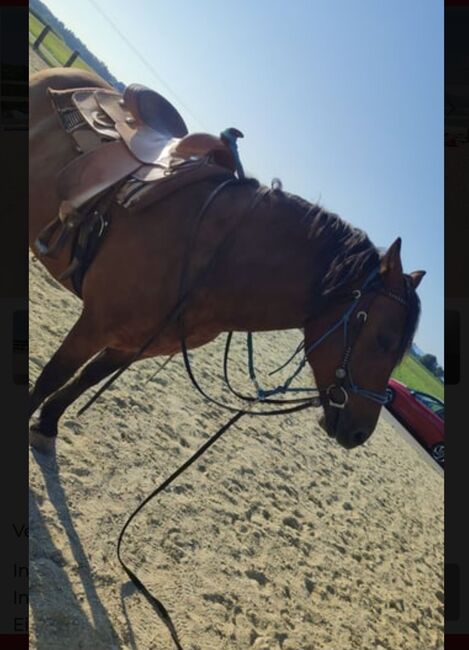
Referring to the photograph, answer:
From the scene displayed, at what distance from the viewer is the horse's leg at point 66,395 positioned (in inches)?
93.8

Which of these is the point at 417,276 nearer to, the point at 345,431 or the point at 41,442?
the point at 345,431

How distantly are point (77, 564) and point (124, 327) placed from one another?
849 millimetres

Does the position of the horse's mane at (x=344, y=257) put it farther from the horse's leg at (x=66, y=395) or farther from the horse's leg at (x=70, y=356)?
the horse's leg at (x=66, y=395)

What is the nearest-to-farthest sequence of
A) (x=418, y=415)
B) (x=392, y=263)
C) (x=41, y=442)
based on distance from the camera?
(x=392, y=263), (x=41, y=442), (x=418, y=415)

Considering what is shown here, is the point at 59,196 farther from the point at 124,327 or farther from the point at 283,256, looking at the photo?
the point at 283,256

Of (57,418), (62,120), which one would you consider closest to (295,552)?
(57,418)

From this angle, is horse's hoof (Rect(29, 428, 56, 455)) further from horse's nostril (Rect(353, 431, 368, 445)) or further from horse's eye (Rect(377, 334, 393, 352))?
horse's eye (Rect(377, 334, 393, 352))

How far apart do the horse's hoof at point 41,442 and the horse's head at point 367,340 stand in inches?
50.5

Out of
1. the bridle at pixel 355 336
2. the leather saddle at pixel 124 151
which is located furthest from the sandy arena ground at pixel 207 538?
the leather saddle at pixel 124 151

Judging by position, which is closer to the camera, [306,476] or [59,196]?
[59,196]

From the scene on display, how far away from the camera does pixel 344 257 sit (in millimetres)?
1816

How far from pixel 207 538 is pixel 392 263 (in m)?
1.47

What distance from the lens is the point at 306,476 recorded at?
3.75 meters

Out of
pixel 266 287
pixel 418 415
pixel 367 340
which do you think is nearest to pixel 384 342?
pixel 367 340
